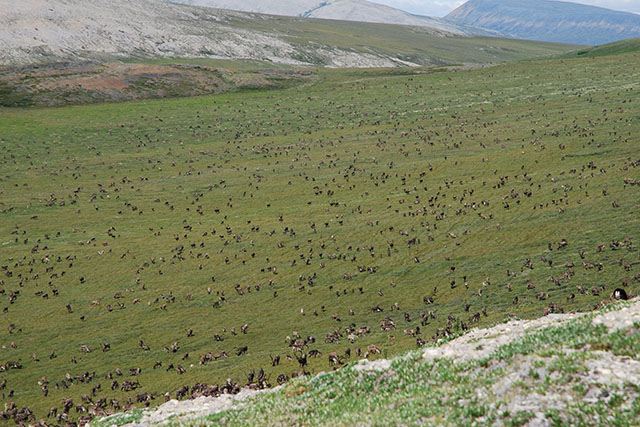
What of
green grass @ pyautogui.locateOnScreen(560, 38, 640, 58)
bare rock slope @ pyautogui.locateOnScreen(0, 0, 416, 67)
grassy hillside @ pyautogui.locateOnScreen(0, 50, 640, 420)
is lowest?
grassy hillside @ pyautogui.locateOnScreen(0, 50, 640, 420)

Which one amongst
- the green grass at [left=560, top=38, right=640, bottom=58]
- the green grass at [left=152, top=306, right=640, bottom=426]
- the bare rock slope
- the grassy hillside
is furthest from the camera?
the bare rock slope

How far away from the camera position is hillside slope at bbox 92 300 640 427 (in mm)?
14717

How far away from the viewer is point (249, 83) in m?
127

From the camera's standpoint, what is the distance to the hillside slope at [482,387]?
48.3ft

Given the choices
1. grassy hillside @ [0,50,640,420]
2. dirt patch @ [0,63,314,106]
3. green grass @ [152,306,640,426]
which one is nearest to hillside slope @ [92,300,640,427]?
green grass @ [152,306,640,426]

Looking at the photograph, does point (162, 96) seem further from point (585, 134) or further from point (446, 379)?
point (446, 379)

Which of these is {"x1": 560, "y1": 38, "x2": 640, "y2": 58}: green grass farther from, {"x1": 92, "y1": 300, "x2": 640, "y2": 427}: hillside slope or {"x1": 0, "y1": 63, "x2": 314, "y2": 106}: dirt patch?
{"x1": 92, "y1": 300, "x2": 640, "y2": 427}: hillside slope

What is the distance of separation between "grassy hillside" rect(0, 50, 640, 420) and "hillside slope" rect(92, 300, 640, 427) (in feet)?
16.9

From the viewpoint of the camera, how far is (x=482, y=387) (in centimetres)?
1647

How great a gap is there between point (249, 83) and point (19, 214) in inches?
3148

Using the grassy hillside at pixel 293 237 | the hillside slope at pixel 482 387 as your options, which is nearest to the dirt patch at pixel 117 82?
the grassy hillside at pixel 293 237

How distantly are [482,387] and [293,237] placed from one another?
96.8ft

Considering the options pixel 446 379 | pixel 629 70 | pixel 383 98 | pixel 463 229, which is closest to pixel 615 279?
pixel 463 229

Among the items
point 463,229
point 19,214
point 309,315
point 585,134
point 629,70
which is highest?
point 629,70
